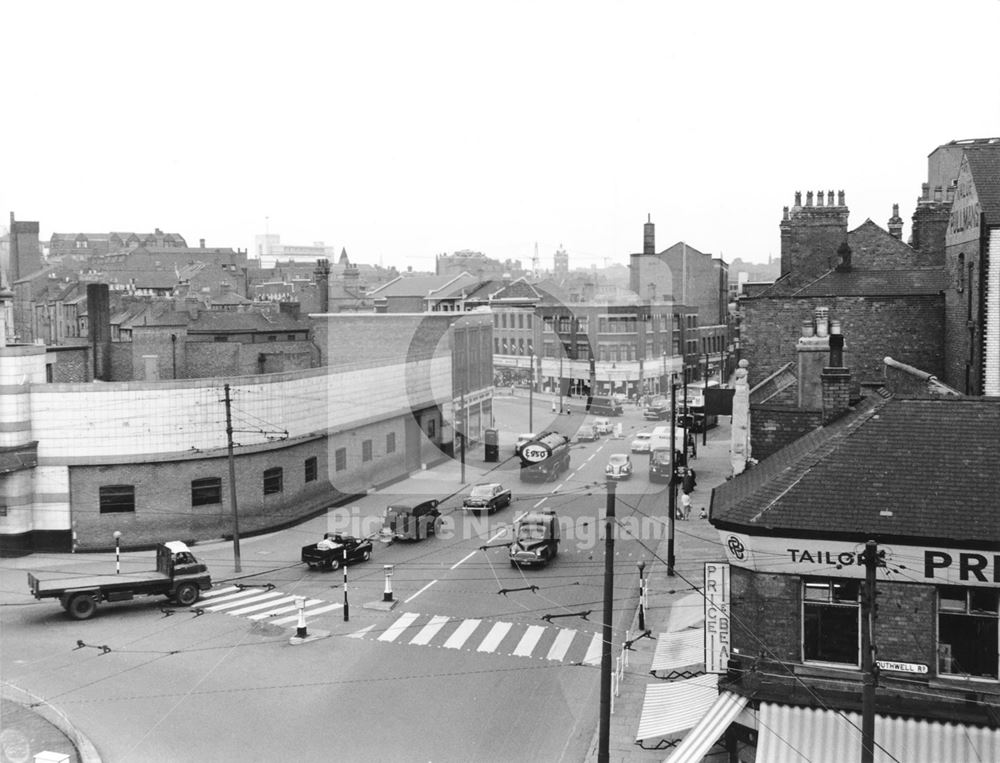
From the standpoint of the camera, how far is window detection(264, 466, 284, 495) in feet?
130

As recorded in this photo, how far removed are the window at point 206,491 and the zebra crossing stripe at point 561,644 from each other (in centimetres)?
1732

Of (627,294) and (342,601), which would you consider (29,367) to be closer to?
(342,601)

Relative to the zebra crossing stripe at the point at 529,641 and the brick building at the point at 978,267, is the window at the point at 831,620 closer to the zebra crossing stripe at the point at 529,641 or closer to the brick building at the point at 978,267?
the zebra crossing stripe at the point at 529,641

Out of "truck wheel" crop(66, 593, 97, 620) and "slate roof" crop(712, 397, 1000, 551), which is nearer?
"slate roof" crop(712, 397, 1000, 551)

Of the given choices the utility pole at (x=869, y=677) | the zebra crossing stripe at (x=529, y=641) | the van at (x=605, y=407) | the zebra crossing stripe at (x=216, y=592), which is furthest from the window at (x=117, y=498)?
the van at (x=605, y=407)

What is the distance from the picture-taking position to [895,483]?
1566 cm

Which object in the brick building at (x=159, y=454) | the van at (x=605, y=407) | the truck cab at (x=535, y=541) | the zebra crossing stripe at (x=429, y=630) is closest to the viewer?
the zebra crossing stripe at (x=429, y=630)

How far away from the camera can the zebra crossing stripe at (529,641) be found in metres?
24.1

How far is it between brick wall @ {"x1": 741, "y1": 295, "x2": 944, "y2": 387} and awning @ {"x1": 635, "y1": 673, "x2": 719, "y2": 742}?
1565 cm

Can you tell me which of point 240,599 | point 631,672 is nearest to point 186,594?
point 240,599

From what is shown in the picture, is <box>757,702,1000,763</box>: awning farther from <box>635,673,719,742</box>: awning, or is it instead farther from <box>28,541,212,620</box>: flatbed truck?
<box>28,541,212,620</box>: flatbed truck

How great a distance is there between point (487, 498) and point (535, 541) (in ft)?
31.2

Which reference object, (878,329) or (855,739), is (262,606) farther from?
(878,329)

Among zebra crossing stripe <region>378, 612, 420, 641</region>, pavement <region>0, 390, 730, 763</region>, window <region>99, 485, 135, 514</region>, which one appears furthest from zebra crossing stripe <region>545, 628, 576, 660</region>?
window <region>99, 485, 135, 514</region>
